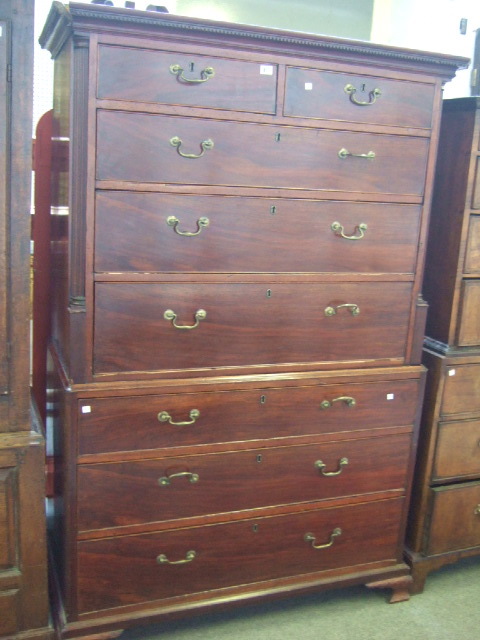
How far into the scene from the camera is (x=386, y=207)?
2.02m

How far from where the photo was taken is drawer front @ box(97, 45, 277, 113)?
167cm

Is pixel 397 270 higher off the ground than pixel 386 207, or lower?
lower

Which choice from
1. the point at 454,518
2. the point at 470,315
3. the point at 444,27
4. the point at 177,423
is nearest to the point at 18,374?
the point at 177,423

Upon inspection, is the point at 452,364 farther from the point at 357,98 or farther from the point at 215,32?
the point at 215,32

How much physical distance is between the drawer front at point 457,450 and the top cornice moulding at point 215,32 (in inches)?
44.4

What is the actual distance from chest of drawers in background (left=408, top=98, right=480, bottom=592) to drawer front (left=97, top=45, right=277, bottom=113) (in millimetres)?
685

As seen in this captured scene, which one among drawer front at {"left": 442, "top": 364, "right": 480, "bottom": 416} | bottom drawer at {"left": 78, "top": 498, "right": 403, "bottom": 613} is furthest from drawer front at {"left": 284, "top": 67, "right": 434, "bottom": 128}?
bottom drawer at {"left": 78, "top": 498, "right": 403, "bottom": 613}

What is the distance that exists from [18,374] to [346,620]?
1314 mm

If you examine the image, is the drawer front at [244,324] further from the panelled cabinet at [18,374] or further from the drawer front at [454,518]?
the drawer front at [454,518]

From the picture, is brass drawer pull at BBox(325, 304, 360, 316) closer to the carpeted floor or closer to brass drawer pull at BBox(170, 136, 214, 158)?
brass drawer pull at BBox(170, 136, 214, 158)

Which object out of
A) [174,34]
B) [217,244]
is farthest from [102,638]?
[174,34]

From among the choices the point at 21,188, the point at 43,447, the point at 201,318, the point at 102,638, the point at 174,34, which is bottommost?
the point at 102,638

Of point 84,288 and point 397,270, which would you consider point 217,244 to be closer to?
point 84,288

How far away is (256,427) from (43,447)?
60 cm
